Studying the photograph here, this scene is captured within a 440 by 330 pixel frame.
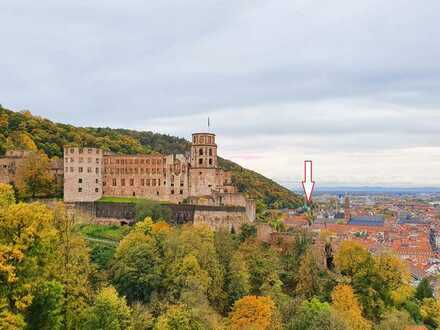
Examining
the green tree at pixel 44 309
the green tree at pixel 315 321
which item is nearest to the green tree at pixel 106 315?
the green tree at pixel 44 309

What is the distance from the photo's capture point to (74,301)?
111 ft

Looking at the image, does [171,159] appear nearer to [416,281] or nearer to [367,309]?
[367,309]

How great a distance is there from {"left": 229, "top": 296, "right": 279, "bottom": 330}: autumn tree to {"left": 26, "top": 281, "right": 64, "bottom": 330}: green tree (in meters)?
15.3

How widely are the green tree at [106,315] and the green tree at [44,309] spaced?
2.55 m

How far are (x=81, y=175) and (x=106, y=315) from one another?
129 ft

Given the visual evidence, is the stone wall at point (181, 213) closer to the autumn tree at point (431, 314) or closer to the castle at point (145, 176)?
the castle at point (145, 176)

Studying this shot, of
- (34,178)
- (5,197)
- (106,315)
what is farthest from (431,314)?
(5,197)

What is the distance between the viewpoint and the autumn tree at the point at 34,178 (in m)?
68.8

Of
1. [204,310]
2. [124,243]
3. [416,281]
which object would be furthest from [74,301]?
[416,281]

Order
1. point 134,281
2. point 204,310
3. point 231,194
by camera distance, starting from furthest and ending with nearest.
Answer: point 231,194
point 134,281
point 204,310

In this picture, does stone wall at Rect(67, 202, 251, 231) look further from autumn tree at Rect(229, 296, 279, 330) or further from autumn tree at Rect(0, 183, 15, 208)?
autumn tree at Rect(0, 183, 15, 208)

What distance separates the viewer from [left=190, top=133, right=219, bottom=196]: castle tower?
71375 millimetres

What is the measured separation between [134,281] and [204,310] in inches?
315

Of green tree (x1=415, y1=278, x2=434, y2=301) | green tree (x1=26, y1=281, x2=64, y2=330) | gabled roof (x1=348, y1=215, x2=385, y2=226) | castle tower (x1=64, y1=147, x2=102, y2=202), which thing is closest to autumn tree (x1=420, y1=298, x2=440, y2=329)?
green tree (x1=415, y1=278, x2=434, y2=301)
